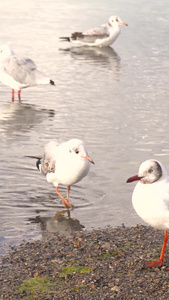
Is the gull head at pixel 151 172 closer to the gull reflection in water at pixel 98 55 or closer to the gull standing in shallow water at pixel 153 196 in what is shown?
the gull standing in shallow water at pixel 153 196

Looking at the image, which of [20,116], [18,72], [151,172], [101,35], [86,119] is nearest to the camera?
[151,172]

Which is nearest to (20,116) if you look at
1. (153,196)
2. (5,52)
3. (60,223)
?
(5,52)

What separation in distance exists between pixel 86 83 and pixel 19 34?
9.77 m

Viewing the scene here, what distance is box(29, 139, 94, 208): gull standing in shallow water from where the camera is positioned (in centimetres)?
1130

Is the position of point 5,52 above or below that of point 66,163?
above

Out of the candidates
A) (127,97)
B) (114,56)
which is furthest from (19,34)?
(127,97)

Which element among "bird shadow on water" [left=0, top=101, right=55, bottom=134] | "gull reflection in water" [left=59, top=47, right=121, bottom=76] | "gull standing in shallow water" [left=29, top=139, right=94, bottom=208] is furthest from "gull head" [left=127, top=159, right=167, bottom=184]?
"gull reflection in water" [left=59, top=47, right=121, bottom=76]

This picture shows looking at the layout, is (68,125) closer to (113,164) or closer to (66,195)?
(113,164)

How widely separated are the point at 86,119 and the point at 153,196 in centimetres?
→ 950

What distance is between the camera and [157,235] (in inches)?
392

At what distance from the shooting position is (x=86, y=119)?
17750mm

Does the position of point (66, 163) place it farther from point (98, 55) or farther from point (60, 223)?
point (98, 55)

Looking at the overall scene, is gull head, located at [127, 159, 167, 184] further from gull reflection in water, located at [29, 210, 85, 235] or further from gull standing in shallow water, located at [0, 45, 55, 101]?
gull standing in shallow water, located at [0, 45, 55, 101]

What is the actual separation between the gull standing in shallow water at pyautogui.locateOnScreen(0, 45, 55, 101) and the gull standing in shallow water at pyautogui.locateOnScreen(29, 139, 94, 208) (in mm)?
7911
